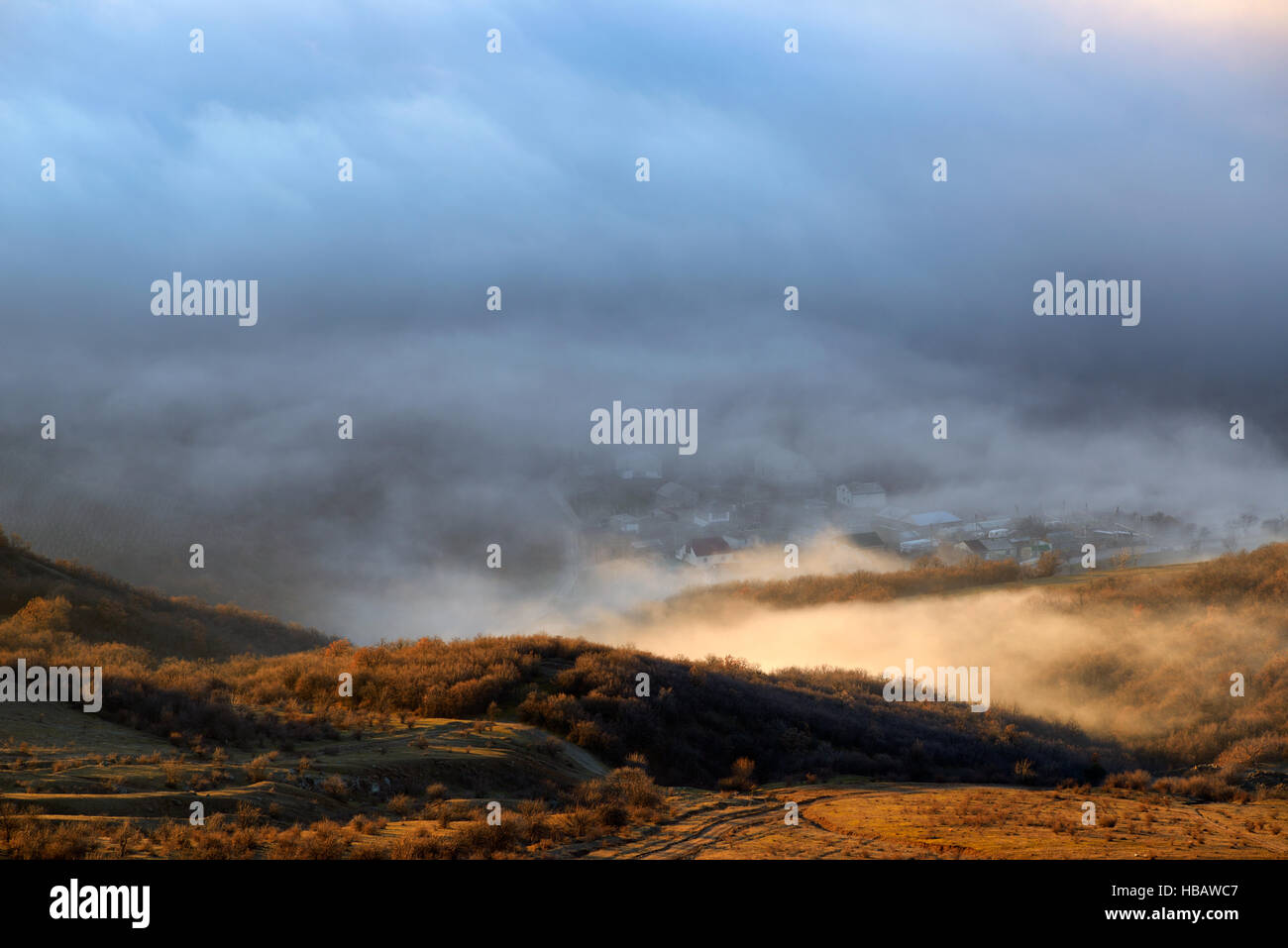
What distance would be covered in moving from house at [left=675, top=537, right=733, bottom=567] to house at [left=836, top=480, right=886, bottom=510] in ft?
97.8

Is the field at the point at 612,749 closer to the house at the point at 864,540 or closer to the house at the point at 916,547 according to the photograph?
the house at the point at 916,547

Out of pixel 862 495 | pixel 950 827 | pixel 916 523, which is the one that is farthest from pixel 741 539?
pixel 950 827

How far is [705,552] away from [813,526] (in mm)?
19430

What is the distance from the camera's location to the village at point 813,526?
2653 inches

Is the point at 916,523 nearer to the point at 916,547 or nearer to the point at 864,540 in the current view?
the point at 864,540

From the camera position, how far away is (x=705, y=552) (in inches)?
3019

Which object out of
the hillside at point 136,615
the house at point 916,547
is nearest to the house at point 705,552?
the house at point 916,547

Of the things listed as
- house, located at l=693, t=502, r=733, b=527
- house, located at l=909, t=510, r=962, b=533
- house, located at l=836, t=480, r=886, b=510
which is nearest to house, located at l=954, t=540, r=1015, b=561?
house, located at l=909, t=510, r=962, b=533

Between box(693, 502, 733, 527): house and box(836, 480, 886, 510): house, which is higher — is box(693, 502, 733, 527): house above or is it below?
below

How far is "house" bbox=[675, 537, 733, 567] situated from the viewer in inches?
2911

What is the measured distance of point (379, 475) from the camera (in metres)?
97.9

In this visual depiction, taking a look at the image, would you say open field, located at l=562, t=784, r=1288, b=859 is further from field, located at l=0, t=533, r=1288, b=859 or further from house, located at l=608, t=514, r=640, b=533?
house, located at l=608, t=514, r=640, b=533

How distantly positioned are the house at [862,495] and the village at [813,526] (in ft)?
0.44
